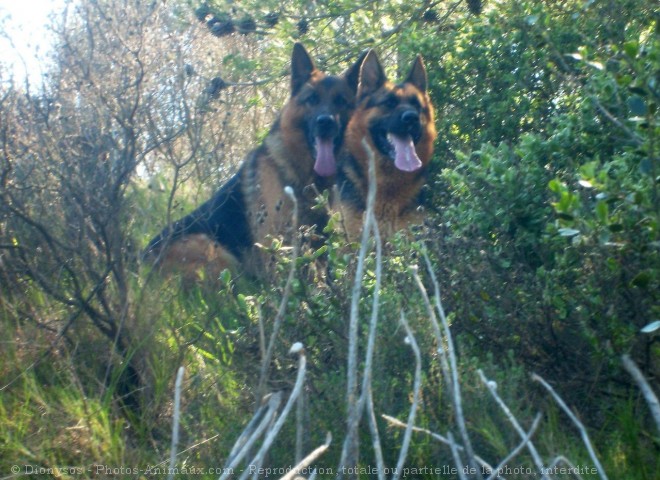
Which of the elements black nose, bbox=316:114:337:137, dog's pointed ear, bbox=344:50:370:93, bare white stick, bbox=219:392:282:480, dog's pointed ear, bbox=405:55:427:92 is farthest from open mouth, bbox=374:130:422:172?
bare white stick, bbox=219:392:282:480

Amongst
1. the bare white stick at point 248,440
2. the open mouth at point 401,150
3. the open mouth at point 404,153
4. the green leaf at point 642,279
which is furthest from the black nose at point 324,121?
the bare white stick at point 248,440

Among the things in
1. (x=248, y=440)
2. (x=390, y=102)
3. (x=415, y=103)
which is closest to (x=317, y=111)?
(x=390, y=102)

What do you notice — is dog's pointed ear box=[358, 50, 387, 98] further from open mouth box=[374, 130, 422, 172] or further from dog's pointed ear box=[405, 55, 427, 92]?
open mouth box=[374, 130, 422, 172]

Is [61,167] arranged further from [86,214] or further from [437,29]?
[437,29]

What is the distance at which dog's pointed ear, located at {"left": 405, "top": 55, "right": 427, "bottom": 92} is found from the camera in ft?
21.3

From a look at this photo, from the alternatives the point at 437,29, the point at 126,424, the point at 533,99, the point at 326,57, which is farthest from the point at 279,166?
the point at 126,424

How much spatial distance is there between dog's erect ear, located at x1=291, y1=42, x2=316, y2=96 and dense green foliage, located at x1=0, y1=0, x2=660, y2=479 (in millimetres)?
1839

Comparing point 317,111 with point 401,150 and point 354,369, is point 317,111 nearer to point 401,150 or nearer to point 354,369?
point 401,150

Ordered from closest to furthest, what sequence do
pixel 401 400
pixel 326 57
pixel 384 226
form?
pixel 401 400 → pixel 384 226 → pixel 326 57

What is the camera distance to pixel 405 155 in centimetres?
669

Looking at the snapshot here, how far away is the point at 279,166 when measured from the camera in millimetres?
7340

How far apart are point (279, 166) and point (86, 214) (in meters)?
3.04

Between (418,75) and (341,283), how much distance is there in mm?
3067

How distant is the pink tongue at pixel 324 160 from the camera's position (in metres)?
7.21
